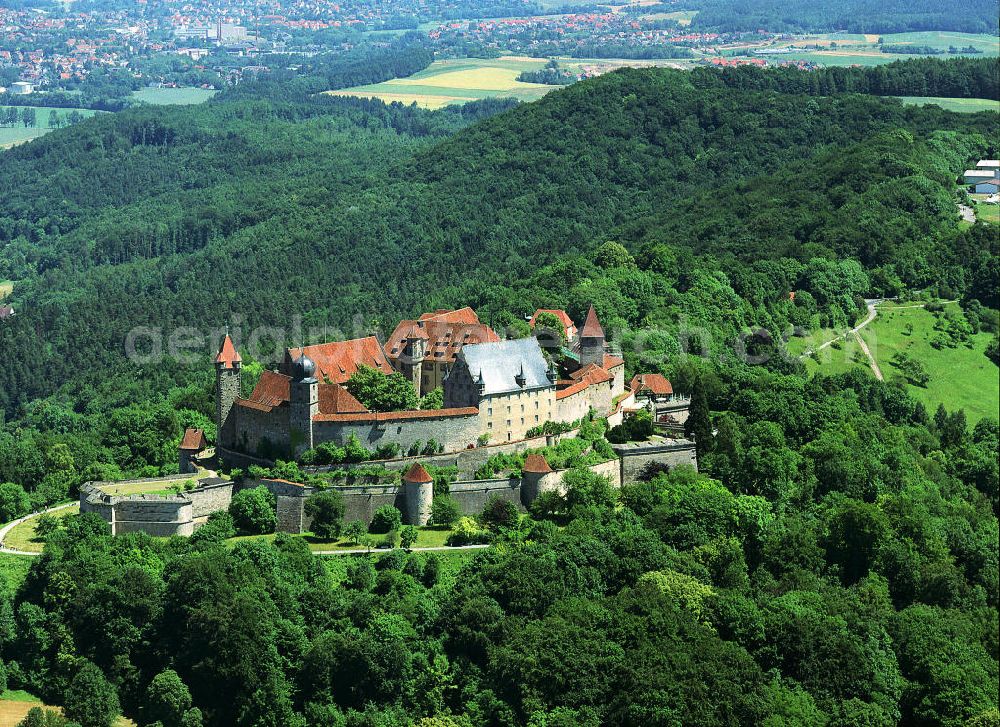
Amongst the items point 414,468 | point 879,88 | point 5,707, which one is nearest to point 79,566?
point 5,707

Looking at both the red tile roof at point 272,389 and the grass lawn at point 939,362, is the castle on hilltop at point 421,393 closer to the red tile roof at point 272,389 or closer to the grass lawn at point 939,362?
the red tile roof at point 272,389

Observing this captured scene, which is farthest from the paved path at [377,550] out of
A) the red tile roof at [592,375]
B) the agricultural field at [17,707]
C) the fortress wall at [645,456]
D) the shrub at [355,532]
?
the red tile roof at [592,375]

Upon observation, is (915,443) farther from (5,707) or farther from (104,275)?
(104,275)

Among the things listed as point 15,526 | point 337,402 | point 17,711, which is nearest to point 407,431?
point 337,402

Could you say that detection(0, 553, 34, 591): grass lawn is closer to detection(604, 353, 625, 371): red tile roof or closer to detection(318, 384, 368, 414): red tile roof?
detection(318, 384, 368, 414): red tile roof

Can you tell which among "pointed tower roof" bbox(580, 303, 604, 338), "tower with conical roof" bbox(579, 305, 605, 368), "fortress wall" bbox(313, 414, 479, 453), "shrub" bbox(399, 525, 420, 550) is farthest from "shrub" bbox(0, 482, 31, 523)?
"pointed tower roof" bbox(580, 303, 604, 338)

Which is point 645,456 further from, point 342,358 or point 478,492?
point 342,358
